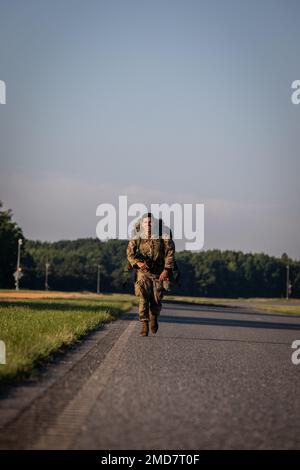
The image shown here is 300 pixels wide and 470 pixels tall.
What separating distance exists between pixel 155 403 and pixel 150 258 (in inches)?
253

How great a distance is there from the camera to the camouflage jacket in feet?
37.3

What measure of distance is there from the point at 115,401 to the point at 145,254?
6.45 metres

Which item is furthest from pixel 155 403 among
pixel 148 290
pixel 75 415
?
pixel 148 290

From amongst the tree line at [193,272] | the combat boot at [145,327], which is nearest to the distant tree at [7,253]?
the tree line at [193,272]

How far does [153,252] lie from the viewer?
11438 millimetres

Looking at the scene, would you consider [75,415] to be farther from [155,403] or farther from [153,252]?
[153,252]

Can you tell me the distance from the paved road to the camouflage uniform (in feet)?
8.41

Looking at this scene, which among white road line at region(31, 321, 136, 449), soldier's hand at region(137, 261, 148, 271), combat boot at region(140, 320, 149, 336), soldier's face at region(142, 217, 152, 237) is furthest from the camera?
combat boot at region(140, 320, 149, 336)

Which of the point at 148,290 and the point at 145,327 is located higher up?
the point at 148,290

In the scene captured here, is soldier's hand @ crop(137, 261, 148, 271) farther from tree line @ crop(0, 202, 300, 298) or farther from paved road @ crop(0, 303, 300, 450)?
tree line @ crop(0, 202, 300, 298)

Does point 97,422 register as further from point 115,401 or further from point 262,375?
point 262,375

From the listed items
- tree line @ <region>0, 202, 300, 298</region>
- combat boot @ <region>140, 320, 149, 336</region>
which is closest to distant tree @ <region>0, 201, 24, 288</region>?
tree line @ <region>0, 202, 300, 298</region>

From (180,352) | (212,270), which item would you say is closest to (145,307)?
(180,352)
